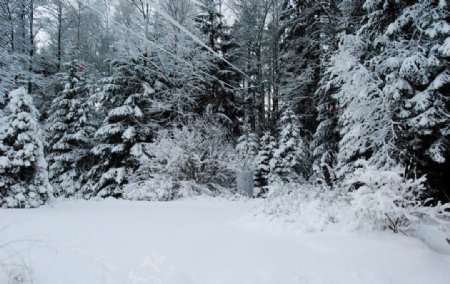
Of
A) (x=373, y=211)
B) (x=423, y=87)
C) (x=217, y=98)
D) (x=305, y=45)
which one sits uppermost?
(x=305, y=45)

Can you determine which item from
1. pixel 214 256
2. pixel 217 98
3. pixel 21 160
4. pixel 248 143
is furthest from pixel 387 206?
pixel 217 98

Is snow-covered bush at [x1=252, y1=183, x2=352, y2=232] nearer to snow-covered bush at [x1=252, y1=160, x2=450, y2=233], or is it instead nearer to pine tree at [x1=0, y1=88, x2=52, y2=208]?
snow-covered bush at [x1=252, y1=160, x2=450, y2=233]

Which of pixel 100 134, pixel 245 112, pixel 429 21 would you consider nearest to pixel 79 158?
pixel 100 134

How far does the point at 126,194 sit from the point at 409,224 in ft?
28.1

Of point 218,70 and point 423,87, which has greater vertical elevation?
point 218,70

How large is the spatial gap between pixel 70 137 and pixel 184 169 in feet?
22.9

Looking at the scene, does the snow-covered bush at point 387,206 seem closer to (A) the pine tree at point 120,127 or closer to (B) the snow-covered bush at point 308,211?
→ (B) the snow-covered bush at point 308,211

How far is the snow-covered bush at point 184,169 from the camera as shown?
31.9 ft

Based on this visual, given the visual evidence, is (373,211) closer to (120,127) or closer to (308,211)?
(308,211)

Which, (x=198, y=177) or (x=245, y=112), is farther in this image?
(x=245, y=112)

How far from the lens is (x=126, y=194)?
10.4 m

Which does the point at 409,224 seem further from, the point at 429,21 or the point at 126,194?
the point at 126,194

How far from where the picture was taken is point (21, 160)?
22.7 feet

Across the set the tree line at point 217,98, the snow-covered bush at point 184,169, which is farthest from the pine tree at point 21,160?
the snow-covered bush at point 184,169
